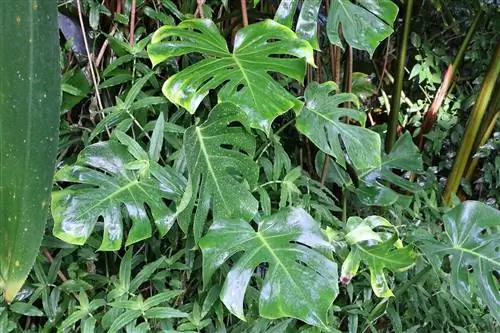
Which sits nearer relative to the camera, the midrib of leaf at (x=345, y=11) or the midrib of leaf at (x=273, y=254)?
the midrib of leaf at (x=273, y=254)

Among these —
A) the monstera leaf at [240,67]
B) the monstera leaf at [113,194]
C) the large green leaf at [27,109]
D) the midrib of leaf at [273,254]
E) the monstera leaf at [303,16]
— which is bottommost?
the midrib of leaf at [273,254]

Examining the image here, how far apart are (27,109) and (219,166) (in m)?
0.52

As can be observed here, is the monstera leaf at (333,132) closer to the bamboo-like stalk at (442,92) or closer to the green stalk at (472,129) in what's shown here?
the green stalk at (472,129)

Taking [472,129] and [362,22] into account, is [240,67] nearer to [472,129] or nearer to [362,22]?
[362,22]

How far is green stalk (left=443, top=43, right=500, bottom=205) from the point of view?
1.47 m

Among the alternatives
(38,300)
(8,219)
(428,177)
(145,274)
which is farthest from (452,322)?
(8,219)

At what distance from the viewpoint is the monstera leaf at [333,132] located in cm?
91

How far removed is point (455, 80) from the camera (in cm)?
175

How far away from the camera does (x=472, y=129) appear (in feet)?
4.95

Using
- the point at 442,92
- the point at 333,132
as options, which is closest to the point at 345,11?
the point at 333,132

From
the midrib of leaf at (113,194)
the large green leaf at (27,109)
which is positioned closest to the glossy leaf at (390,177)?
the midrib of leaf at (113,194)

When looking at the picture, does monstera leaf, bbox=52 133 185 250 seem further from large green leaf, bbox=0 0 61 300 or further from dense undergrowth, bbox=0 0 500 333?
large green leaf, bbox=0 0 61 300

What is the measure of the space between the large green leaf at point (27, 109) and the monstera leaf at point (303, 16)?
700 mm

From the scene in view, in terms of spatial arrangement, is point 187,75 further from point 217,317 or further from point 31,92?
point 31,92
